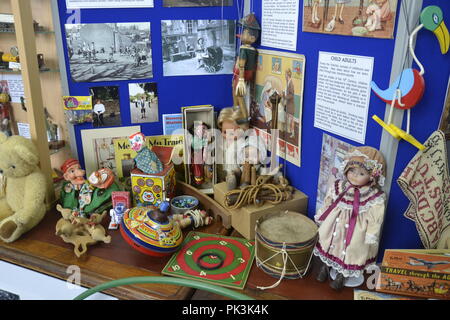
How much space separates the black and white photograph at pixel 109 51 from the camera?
41.6 inches

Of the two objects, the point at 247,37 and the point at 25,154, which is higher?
the point at 247,37

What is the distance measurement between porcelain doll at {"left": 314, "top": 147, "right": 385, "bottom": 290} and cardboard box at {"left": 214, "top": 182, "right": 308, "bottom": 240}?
18 cm

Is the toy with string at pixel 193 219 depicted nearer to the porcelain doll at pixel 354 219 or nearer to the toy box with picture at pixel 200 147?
the toy box with picture at pixel 200 147

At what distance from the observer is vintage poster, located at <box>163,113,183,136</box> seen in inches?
46.1

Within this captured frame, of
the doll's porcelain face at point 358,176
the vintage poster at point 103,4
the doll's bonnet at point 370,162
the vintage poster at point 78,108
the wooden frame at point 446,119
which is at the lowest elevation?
the doll's porcelain face at point 358,176

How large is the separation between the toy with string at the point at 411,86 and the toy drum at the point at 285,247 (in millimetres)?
289

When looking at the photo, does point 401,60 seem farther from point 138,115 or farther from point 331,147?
point 138,115

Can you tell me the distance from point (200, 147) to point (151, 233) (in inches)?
14.7

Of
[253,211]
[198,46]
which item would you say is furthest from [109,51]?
[253,211]

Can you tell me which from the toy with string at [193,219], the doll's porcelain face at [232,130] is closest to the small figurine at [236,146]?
the doll's porcelain face at [232,130]

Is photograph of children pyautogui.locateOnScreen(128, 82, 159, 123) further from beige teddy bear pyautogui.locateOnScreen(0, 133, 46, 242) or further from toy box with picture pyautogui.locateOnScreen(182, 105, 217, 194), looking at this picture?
beige teddy bear pyautogui.locateOnScreen(0, 133, 46, 242)

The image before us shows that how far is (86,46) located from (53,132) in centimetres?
31

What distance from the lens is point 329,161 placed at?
915 mm

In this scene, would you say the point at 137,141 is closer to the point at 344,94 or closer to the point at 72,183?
the point at 72,183
